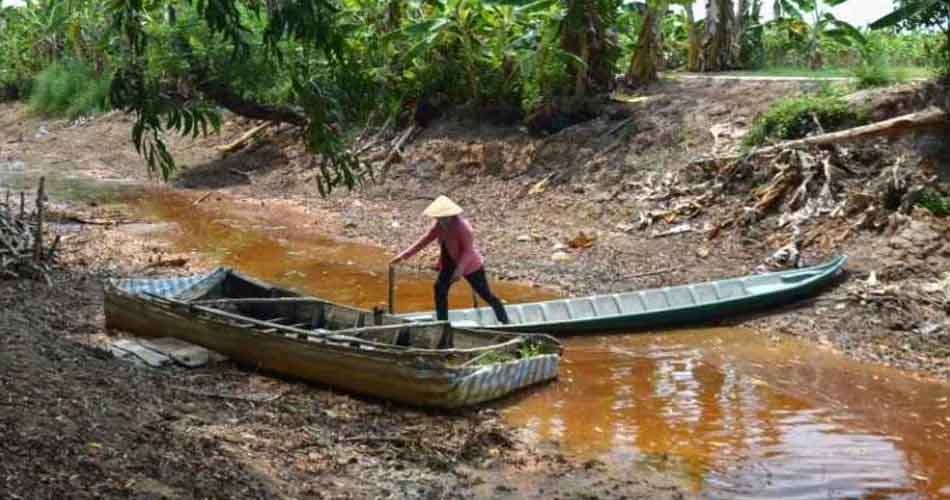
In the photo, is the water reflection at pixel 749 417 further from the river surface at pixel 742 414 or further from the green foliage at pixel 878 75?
the green foliage at pixel 878 75

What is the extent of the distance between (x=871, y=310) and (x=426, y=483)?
20.3 feet

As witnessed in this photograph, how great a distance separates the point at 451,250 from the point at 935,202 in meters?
6.25

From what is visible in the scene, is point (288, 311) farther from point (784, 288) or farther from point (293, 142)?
point (293, 142)

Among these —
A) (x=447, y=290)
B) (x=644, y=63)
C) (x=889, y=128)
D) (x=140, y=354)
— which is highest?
(x=644, y=63)

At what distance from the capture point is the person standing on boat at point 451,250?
365 inches

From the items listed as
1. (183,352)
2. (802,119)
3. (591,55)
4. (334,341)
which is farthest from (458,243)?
(591,55)

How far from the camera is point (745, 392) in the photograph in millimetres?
8719

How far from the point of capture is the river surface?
682cm

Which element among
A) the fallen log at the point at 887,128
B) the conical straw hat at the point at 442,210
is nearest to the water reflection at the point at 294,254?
the conical straw hat at the point at 442,210

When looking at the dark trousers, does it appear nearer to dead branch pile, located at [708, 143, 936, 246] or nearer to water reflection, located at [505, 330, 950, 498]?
water reflection, located at [505, 330, 950, 498]

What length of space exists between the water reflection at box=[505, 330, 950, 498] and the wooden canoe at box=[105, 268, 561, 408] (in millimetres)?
447

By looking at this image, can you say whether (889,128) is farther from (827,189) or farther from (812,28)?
(812,28)

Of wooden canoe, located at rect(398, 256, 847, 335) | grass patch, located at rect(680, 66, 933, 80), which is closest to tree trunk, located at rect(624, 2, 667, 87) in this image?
grass patch, located at rect(680, 66, 933, 80)

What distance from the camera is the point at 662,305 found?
429 inches
